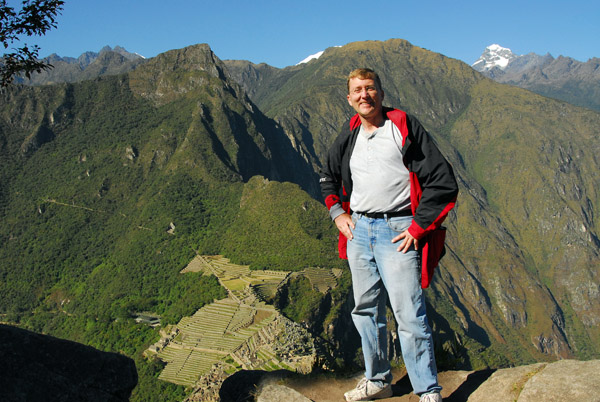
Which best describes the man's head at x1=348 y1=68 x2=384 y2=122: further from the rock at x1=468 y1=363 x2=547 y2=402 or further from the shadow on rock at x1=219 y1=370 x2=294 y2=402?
the shadow on rock at x1=219 y1=370 x2=294 y2=402

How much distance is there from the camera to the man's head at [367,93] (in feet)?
18.0

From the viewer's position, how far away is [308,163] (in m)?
194

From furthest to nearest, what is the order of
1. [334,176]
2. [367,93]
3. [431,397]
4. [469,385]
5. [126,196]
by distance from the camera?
[126,196] → [334,176] → [469,385] → [367,93] → [431,397]

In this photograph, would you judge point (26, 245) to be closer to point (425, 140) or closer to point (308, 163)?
point (425, 140)

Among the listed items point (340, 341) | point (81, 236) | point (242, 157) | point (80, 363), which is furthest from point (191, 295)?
point (242, 157)

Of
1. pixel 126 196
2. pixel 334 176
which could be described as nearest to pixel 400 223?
pixel 334 176

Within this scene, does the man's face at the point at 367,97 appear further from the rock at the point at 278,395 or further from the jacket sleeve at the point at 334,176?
the rock at the point at 278,395

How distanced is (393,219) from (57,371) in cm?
458

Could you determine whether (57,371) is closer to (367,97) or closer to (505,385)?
(367,97)

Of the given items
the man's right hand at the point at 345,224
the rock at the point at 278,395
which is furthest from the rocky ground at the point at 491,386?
the man's right hand at the point at 345,224

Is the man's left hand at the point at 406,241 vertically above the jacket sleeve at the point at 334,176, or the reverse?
the jacket sleeve at the point at 334,176

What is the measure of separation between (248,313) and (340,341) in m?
13.1

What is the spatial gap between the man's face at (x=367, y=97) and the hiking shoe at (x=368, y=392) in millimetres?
3644

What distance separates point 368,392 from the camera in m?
6.05
